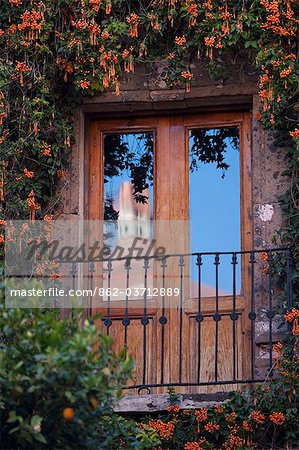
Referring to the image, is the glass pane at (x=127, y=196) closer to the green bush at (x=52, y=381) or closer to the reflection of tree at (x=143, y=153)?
the reflection of tree at (x=143, y=153)

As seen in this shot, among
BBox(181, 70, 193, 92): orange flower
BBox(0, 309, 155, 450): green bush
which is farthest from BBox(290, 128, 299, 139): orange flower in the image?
BBox(0, 309, 155, 450): green bush

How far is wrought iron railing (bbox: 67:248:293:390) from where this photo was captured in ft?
23.2

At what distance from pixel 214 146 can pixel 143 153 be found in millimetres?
521

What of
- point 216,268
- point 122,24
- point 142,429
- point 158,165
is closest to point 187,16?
point 122,24

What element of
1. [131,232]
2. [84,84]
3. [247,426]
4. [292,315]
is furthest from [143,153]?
[247,426]

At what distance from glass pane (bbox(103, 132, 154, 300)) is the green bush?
2697mm

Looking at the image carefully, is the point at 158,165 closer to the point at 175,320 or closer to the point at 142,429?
the point at 175,320

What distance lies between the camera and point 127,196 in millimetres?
7812

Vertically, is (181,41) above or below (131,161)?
above

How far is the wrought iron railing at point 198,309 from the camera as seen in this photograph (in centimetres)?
708

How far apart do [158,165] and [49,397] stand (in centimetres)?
331

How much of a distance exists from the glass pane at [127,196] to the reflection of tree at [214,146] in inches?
12.4

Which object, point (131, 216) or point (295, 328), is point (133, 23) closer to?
point (131, 216)

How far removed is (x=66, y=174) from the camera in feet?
25.3
